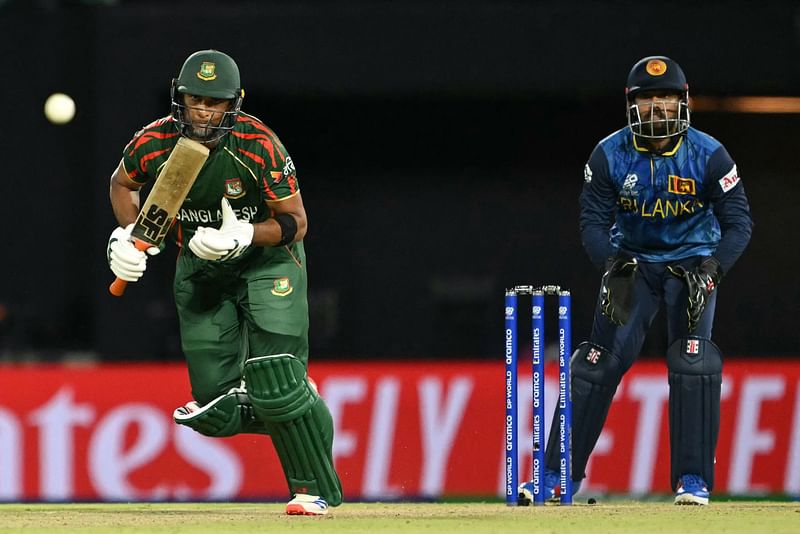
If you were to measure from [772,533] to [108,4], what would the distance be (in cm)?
783

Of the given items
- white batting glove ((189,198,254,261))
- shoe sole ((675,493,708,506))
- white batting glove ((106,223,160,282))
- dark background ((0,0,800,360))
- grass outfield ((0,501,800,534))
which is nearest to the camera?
grass outfield ((0,501,800,534))

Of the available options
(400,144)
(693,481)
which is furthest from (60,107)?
(693,481)

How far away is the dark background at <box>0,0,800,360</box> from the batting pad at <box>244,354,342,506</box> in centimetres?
589

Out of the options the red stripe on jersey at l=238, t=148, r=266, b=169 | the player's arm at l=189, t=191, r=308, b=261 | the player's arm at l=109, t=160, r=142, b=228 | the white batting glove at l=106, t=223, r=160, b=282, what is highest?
the red stripe on jersey at l=238, t=148, r=266, b=169

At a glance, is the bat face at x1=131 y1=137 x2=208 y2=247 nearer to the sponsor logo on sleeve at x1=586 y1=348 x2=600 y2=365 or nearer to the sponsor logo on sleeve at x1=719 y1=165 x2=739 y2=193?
the sponsor logo on sleeve at x1=586 y1=348 x2=600 y2=365

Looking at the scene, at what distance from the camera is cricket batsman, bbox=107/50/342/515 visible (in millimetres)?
5043

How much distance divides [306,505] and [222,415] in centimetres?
43

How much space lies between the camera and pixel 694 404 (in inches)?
214

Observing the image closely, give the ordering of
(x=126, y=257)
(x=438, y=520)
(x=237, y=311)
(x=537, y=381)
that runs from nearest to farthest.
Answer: (x=438, y=520) < (x=126, y=257) < (x=537, y=381) < (x=237, y=311)

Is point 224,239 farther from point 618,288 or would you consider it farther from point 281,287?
point 618,288

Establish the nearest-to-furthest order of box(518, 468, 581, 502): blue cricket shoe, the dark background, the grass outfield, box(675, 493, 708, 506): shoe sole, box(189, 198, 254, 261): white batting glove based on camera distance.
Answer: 1. the grass outfield
2. box(189, 198, 254, 261): white batting glove
3. box(675, 493, 708, 506): shoe sole
4. box(518, 468, 581, 502): blue cricket shoe
5. the dark background

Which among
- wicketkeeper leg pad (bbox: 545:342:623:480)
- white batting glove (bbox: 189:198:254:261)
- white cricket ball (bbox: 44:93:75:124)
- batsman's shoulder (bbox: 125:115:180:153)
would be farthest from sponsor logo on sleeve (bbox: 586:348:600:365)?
white cricket ball (bbox: 44:93:75:124)

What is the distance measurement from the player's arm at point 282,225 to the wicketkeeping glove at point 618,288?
105 centimetres

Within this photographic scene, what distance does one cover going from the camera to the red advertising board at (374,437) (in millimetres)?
7906
